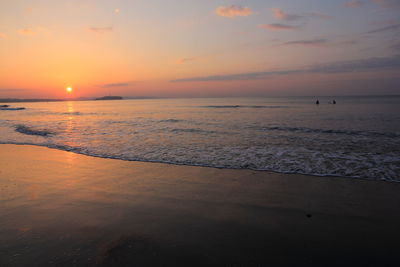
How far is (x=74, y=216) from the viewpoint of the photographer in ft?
19.0

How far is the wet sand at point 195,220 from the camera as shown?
4.24m

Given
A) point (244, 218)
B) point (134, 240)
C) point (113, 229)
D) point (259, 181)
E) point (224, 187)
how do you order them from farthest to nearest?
point (259, 181)
point (224, 187)
point (244, 218)
point (113, 229)
point (134, 240)

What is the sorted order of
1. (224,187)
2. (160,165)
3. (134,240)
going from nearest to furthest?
(134,240)
(224,187)
(160,165)

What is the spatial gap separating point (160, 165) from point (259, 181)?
14.8 feet

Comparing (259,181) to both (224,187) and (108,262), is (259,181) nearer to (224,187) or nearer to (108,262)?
(224,187)

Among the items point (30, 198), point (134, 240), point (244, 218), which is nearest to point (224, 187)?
point (244, 218)

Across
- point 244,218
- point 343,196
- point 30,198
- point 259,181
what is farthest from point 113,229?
point 343,196

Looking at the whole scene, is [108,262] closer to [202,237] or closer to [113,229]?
[113,229]

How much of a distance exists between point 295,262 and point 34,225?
5.36 meters

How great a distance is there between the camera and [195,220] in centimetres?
558

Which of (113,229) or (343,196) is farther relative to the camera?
(343,196)

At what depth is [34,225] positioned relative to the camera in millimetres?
5281

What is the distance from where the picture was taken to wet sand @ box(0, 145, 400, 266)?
4.24 meters

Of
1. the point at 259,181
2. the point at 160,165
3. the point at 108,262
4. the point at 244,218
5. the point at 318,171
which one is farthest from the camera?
the point at 160,165
